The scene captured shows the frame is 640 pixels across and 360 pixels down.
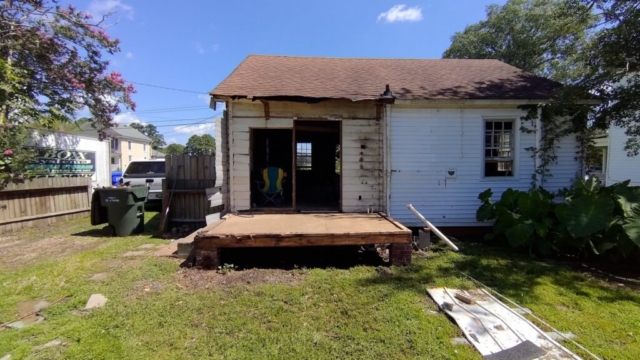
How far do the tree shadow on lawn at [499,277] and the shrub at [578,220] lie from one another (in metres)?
0.48

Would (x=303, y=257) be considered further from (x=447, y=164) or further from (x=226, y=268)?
(x=447, y=164)

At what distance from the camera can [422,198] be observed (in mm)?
6961

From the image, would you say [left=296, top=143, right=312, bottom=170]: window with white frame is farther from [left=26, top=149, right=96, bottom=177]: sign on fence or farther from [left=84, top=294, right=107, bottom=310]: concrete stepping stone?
[left=84, top=294, right=107, bottom=310]: concrete stepping stone

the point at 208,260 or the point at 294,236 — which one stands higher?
the point at 294,236

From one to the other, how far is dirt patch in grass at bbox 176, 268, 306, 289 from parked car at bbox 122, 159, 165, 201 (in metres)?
5.96

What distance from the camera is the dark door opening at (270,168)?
7.58 m

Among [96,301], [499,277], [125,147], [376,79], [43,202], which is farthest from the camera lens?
[125,147]

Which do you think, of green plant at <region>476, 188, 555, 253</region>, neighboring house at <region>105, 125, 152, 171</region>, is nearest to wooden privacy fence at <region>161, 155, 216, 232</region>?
green plant at <region>476, 188, 555, 253</region>

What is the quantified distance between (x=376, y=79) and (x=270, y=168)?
11.2ft

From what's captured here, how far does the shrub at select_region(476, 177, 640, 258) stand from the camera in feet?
15.4

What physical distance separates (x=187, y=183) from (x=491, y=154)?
7063 millimetres

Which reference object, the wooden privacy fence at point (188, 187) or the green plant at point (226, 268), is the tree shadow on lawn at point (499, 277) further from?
the wooden privacy fence at point (188, 187)

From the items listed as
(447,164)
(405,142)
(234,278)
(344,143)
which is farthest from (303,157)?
(234,278)

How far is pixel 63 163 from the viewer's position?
31.9ft
